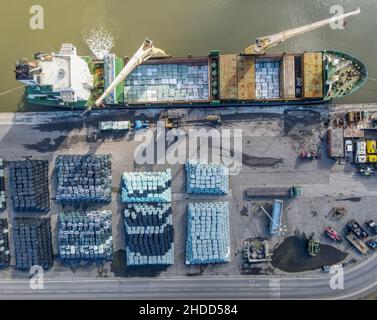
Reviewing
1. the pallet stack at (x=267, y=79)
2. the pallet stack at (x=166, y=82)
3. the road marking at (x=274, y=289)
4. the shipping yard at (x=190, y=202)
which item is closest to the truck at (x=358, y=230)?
the shipping yard at (x=190, y=202)

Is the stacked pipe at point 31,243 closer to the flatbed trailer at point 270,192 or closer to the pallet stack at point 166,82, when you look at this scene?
the pallet stack at point 166,82

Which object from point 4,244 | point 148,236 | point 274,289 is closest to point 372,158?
point 274,289

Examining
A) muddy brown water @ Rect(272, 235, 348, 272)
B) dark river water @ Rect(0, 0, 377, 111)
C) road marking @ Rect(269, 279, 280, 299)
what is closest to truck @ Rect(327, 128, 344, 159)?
dark river water @ Rect(0, 0, 377, 111)

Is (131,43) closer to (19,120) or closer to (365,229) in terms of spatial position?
(19,120)

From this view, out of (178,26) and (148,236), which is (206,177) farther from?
(178,26)

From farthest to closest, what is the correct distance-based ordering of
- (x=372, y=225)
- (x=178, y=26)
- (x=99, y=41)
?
1. (x=178, y=26)
2. (x=99, y=41)
3. (x=372, y=225)

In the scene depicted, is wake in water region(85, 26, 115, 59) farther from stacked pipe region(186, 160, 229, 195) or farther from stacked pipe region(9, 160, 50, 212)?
stacked pipe region(186, 160, 229, 195)
